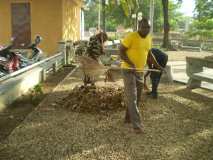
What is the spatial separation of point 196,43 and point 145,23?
3068cm

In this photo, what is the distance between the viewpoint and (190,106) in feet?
28.3

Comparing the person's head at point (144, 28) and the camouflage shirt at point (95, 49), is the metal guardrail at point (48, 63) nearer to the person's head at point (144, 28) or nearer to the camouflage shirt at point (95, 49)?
the camouflage shirt at point (95, 49)

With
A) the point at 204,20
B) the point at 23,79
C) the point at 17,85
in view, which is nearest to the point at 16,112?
the point at 17,85

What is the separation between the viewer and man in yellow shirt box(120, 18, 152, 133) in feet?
20.8

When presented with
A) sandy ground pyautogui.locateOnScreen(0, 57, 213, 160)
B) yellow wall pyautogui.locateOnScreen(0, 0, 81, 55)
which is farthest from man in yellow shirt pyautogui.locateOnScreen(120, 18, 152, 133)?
yellow wall pyautogui.locateOnScreen(0, 0, 81, 55)

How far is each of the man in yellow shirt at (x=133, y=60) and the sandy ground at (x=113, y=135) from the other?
370 mm

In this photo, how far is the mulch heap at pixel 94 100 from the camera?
800cm

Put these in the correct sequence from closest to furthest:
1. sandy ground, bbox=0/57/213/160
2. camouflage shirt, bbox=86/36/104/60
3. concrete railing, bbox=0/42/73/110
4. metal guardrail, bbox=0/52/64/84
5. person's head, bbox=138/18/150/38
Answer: sandy ground, bbox=0/57/213/160
person's head, bbox=138/18/150/38
concrete railing, bbox=0/42/73/110
camouflage shirt, bbox=86/36/104/60
metal guardrail, bbox=0/52/64/84

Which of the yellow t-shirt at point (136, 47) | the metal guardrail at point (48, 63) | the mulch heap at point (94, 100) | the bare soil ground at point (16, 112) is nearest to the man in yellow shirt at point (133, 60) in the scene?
the yellow t-shirt at point (136, 47)

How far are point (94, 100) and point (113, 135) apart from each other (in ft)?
6.51

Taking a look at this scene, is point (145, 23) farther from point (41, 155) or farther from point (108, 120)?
point (41, 155)

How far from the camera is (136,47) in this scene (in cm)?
640

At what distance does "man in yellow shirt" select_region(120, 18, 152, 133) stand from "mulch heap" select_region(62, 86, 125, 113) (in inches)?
61.9

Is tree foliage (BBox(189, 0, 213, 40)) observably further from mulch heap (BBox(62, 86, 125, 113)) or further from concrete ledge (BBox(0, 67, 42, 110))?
mulch heap (BBox(62, 86, 125, 113))
